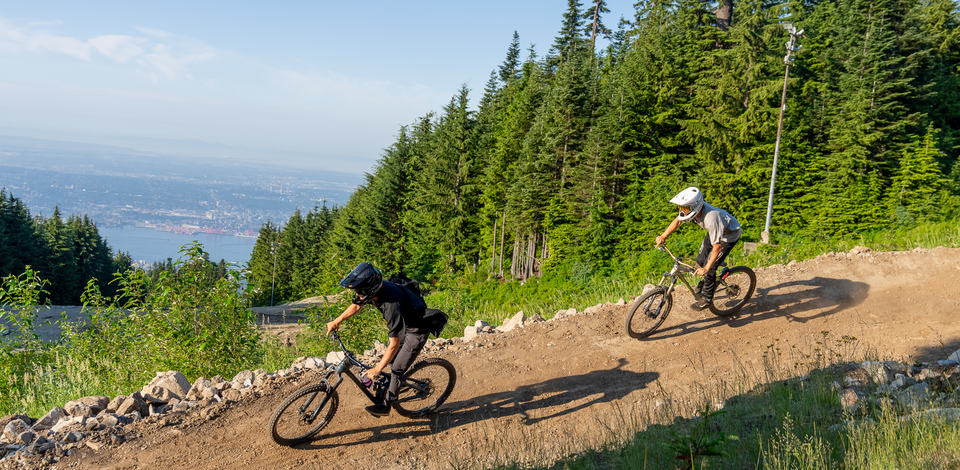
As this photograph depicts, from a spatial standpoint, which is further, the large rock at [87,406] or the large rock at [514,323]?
the large rock at [514,323]

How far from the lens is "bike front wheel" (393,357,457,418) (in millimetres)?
6270

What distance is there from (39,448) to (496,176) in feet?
101

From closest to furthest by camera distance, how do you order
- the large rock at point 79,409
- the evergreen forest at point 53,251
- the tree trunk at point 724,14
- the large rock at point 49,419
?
1. the large rock at point 49,419
2. the large rock at point 79,409
3. the tree trunk at point 724,14
4. the evergreen forest at point 53,251

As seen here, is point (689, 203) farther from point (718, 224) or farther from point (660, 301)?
point (660, 301)

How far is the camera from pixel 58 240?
64.1m

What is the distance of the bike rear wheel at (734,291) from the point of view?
917cm

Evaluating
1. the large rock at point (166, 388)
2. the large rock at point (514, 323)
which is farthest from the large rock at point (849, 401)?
the large rock at point (166, 388)

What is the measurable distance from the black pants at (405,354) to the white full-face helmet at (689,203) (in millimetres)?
4545

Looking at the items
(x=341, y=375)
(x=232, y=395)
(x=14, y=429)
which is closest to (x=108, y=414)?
(x=14, y=429)

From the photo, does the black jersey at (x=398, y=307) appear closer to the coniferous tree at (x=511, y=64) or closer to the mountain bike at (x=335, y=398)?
the mountain bike at (x=335, y=398)

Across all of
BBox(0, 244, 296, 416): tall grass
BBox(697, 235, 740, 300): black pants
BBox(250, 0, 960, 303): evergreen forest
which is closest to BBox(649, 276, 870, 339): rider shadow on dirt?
BBox(697, 235, 740, 300): black pants

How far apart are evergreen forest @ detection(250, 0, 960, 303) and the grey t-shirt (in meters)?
17.3

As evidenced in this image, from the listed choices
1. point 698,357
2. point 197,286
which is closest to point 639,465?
point 698,357

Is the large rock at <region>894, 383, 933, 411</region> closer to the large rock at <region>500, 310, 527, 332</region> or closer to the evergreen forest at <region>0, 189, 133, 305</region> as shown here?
the large rock at <region>500, 310, 527, 332</region>
